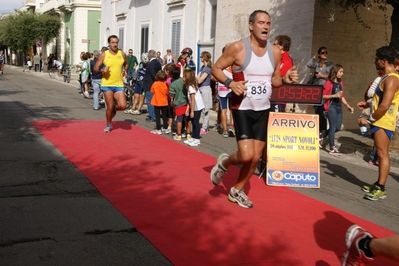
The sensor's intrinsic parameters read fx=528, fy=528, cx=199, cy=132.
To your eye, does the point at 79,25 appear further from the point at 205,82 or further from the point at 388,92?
the point at 388,92

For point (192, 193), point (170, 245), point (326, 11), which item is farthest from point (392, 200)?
point (326, 11)

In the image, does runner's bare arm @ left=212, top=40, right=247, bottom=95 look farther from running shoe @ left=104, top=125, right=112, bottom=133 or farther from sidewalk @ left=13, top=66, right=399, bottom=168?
running shoe @ left=104, top=125, right=112, bottom=133

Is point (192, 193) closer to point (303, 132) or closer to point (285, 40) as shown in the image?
point (303, 132)

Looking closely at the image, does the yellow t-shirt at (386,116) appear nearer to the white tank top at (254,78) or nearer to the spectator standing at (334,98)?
the white tank top at (254,78)

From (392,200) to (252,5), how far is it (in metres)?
12.0

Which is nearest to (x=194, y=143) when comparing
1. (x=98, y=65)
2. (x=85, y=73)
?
(x=98, y=65)

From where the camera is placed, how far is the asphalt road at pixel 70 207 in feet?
14.5

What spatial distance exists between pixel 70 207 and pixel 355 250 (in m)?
3.13

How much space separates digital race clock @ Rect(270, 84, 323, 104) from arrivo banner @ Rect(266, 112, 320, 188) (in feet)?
1.06

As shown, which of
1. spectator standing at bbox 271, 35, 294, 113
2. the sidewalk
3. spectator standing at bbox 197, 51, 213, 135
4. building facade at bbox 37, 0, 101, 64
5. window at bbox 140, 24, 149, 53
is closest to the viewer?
spectator standing at bbox 271, 35, 294, 113

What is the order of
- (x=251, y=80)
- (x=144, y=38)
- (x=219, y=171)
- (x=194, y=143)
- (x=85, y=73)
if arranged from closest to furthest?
(x=251, y=80)
(x=219, y=171)
(x=194, y=143)
(x=85, y=73)
(x=144, y=38)

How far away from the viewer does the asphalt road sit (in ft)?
14.5

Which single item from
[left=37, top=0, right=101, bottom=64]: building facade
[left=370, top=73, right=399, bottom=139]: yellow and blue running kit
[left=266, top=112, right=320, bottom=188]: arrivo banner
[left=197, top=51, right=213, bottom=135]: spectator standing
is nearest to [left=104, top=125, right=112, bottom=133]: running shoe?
[left=197, top=51, right=213, bottom=135]: spectator standing

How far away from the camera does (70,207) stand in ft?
18.8
